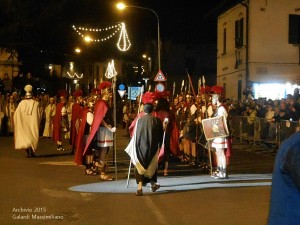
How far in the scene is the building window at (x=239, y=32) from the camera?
113ft

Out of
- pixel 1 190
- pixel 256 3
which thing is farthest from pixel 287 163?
pixel 256 3

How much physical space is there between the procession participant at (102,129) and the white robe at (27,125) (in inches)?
196

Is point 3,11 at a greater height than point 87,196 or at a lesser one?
greater

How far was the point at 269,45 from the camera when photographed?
33.6 meters

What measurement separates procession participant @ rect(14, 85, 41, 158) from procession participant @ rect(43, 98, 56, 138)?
5720 millimetres

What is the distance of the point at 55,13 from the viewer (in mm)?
30000

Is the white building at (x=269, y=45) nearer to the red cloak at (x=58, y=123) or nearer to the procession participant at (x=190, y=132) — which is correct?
the red cloak at (x=58, y=123)

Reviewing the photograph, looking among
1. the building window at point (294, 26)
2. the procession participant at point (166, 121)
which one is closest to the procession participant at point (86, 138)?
the procession participant at point (166, 121)

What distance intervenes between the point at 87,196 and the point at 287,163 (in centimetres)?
792

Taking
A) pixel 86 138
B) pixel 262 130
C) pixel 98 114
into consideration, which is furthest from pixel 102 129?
pixel 262 130

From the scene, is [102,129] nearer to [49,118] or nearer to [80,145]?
[80,145]

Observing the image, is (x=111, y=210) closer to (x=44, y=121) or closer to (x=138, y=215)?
(x=138, y=215)

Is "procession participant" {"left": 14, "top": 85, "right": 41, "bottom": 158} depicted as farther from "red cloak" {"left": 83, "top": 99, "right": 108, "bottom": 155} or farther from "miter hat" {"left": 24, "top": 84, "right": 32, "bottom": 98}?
"red cloak" {"left": 83, "top": 99, "right": 108, "bottom": 155}

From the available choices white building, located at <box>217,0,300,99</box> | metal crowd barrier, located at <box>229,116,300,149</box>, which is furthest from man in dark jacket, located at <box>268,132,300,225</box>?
white building, located at <box>217,0,300,99</box>
